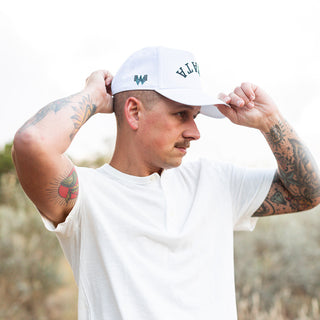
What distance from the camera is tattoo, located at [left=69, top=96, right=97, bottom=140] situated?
2082 millimetres

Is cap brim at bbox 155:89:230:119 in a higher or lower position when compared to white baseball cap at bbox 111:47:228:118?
lower

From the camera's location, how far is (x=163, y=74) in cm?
231

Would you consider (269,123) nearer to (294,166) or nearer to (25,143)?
(294,166)

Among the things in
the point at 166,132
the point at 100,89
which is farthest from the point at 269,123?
the point at 100,89

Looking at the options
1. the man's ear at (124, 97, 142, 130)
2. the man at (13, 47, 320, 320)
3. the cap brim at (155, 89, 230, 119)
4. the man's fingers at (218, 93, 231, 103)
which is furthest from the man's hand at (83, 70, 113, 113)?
the man's fingers at (218, 93, 231, 103)

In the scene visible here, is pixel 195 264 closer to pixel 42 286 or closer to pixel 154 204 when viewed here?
pixel 154 204

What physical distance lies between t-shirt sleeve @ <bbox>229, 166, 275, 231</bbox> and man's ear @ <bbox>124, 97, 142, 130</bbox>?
22.8 inches

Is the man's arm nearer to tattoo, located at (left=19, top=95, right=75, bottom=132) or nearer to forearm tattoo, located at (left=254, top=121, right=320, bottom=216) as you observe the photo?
forearm tattoo, located at (left=254, top=121, right=320, bottom=216)

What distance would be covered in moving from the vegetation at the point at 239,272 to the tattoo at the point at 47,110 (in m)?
4.30

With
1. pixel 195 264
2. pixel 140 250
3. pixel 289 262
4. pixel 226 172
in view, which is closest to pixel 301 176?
pixel 226 172

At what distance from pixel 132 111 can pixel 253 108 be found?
1.94 ft

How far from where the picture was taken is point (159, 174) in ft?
7.82

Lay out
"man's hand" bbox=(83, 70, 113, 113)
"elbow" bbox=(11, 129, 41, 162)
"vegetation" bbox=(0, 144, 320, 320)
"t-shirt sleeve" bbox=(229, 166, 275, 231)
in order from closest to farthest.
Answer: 1. "elbow" bbox=(11, 129, 41, 162)
2. "man's hand" bbox=(83, 70, 113, 113)
3. "t-shirt sleeve" bbox=(229, 166, 275, 231)
4. "vegetation" bbox=(0, 144, 320, 320)

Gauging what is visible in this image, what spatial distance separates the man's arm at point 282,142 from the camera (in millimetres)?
2375
